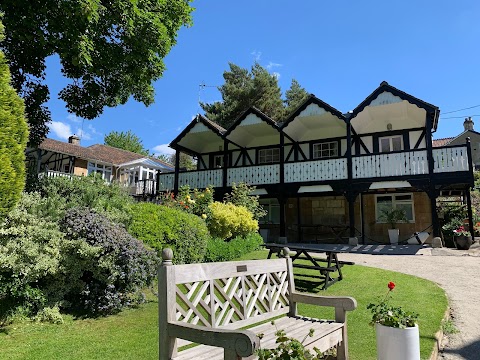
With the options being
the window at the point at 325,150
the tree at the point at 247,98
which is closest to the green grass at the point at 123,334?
the window at the point at 325,150

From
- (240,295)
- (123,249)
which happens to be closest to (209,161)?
(123,249)

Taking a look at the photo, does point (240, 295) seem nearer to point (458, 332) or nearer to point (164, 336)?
point (164, 336)

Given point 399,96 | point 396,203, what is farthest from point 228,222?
point 396,203

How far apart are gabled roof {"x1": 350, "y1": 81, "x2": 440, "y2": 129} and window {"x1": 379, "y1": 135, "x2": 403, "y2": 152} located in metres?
1.75

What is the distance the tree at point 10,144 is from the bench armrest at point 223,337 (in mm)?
3508

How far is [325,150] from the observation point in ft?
60.8

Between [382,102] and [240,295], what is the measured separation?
13795 mm

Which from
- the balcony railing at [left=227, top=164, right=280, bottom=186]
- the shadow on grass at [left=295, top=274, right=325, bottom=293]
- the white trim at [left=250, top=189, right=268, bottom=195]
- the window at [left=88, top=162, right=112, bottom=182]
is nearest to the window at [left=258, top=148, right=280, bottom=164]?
the balcony railing at [left=227, top=164, right=280, bottom=186]

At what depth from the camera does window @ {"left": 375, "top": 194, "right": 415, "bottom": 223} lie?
54.2 ft

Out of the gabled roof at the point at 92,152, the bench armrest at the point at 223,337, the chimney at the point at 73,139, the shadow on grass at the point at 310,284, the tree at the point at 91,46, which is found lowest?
the shadow on grass at the point at 310,284

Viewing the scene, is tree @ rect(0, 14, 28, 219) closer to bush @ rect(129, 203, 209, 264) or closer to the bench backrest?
bush @ rect(129, 203, 209, 264)

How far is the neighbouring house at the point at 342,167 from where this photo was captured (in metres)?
14.0

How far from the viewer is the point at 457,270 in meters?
8.87

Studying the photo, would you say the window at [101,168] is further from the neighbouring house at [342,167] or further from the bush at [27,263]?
the bush at [27,263]
